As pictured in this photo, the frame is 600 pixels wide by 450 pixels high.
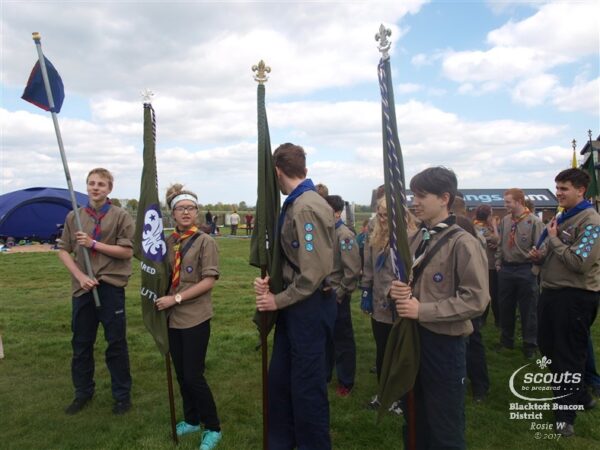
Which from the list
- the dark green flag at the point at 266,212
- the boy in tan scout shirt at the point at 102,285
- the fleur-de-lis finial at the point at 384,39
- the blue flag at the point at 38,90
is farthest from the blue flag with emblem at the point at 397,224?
the blue flag at the point at 38,90

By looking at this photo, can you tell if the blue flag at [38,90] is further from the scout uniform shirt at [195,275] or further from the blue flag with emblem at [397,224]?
the blue flag with emblem at [397,224]

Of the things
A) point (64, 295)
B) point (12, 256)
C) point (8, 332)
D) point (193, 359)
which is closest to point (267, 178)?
point (193, 359)

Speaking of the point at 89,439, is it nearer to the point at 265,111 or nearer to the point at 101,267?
the point at 101,267

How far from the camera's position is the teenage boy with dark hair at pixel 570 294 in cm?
439

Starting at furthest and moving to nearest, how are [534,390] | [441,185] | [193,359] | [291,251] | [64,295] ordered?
1. [64,295]
2. [534,390]
3. [193,359]
4. [291,251]
5. [441,185]

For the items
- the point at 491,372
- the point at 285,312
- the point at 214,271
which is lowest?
the point at 491,372

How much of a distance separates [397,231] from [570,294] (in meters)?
2.67

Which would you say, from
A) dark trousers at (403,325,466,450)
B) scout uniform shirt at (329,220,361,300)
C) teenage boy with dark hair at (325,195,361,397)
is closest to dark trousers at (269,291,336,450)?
dark trousers at (403,325,466,450)

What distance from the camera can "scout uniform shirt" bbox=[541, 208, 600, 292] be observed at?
4266 mm

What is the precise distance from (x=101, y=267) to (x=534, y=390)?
206 inches

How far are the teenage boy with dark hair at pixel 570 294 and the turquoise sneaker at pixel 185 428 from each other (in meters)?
3.56

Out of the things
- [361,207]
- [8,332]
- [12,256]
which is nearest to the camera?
[8,332]

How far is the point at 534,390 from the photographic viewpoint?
17.8 feet

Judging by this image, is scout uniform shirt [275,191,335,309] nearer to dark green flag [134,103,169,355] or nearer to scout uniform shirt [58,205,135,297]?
dark green flag [134,103,169,355]
